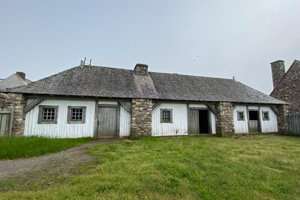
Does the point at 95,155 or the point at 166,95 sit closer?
the point at 95,155

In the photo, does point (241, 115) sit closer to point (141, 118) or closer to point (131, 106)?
point (141, 118)

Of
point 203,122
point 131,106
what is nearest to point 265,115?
point 203,122

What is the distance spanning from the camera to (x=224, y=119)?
38.8 feet

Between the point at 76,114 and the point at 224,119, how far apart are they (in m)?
11.2

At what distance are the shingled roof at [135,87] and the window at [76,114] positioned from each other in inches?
40.3

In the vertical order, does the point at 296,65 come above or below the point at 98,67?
above

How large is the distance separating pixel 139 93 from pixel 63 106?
5100 millimetres

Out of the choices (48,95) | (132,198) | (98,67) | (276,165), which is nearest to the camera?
(132,198)

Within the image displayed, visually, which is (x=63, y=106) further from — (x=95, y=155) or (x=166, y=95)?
(x=166, y=95)

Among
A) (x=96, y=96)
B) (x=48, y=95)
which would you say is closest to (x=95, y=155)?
(x=96, y=96)

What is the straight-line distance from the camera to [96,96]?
950 cm

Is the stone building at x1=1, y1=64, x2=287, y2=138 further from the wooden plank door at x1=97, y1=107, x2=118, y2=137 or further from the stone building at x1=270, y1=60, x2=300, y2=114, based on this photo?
the stone building at x1=270, y1=60, x2=300, y2=114

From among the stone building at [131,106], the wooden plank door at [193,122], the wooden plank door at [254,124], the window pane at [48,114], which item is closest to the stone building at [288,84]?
the stone building at [131,106]

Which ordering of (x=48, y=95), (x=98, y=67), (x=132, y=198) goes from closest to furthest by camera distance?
(x=132, y=198) → (x=48, y=95) → (x=98, y=67)
